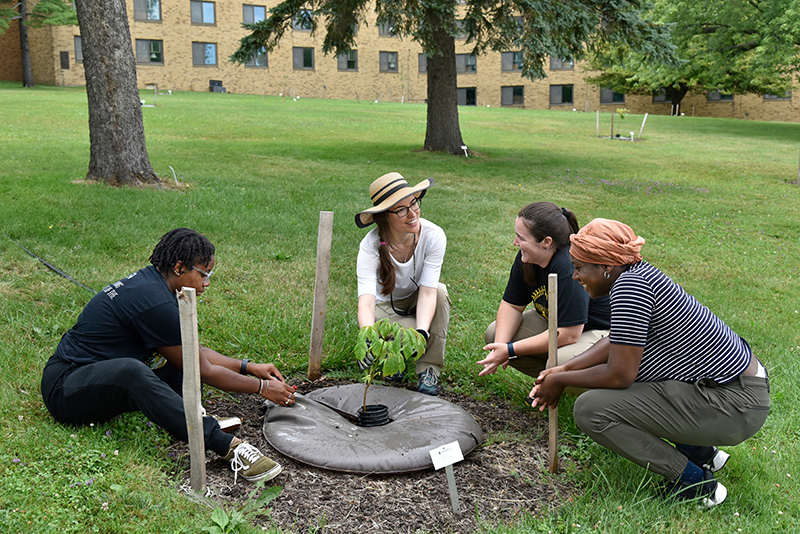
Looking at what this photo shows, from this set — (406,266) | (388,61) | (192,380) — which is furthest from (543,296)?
(388,61)

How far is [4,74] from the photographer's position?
38.1 meters

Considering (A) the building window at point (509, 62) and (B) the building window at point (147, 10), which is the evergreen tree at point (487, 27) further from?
(A) the building window at point (509, 62)

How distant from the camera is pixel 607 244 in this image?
106 inches

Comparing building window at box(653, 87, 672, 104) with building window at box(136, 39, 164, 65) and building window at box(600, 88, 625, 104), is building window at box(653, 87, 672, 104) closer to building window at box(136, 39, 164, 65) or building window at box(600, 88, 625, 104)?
building window at box(600, 88, 625, 104)

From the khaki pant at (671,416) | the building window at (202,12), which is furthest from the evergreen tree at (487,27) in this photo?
the building window at (202,12)

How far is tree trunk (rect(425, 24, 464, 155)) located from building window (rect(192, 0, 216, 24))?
2994 centimetres

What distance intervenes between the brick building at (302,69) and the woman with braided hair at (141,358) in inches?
1368

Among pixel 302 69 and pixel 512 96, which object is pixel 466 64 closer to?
pixel 512 96

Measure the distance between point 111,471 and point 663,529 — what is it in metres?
2.34

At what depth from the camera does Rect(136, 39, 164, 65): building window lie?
3841cm

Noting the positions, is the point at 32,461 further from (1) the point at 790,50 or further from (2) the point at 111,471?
(1) the point at 790,50

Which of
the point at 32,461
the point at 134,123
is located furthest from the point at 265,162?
the point at 32,461

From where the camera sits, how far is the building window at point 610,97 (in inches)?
1735

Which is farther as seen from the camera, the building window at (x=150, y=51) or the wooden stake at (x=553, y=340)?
the building window at (x=150, y=51)
